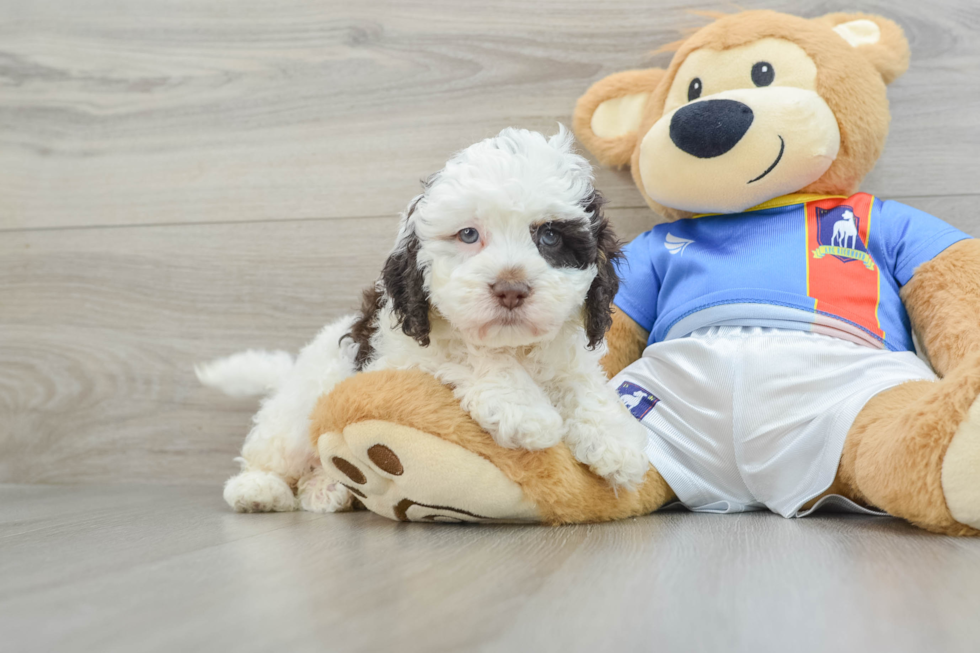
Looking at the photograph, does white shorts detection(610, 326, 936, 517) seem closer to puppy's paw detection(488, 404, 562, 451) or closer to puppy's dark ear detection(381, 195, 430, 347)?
puppy's paw detection(488, 404, 562, 451)

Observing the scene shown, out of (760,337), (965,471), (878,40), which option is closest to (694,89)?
(878,40)

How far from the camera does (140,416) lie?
77.9 inches

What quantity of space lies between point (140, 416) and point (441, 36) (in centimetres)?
128

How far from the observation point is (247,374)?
1720 millimetres

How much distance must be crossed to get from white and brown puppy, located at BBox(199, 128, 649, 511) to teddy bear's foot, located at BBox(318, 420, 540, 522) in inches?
2.9

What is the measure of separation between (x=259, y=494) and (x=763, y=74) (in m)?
1.28

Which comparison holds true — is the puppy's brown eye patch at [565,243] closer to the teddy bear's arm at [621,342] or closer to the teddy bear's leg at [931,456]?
the teddy bear's arm at [621,342]

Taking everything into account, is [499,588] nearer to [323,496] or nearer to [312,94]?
[323,496]

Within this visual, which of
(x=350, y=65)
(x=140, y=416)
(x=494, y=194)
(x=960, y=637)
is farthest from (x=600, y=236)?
(x=140, y=416)

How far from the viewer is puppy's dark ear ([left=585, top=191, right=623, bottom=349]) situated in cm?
114

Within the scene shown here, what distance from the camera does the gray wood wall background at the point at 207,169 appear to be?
1835mm

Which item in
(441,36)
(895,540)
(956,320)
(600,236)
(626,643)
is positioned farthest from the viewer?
(441,36)

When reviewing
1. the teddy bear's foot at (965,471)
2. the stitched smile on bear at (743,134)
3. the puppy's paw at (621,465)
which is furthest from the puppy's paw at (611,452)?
the stitched smile on bear at (743,134)

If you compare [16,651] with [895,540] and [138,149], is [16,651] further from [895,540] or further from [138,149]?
[138,149]
